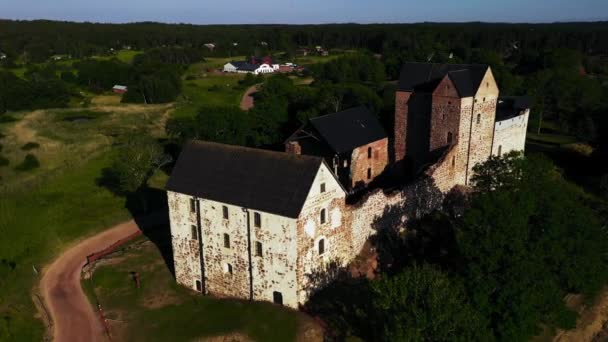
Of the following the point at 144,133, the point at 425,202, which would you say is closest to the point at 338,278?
the point at 425,202

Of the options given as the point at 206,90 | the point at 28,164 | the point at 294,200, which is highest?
the point at 294,200

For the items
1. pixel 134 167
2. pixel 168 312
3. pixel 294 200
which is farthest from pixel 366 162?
pixel 168 312

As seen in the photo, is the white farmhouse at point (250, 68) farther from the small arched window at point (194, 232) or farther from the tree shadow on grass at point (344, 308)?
the tree shadow on grass at point (344, 308)

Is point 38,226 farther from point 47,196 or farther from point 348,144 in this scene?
point 348,144

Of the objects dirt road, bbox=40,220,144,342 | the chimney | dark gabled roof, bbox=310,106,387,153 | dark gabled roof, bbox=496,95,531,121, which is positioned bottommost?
dirt road, bbox=40,220,144,342

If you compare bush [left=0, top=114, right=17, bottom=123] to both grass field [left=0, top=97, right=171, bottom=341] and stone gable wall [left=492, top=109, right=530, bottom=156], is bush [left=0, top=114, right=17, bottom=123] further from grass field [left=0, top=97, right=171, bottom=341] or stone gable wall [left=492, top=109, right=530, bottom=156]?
stone gable wall [left=492, top=109, right=530, bottom=156]

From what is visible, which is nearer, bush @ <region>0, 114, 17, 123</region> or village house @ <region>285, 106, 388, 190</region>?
village house @ <region>285, 106, 388, 190</region>

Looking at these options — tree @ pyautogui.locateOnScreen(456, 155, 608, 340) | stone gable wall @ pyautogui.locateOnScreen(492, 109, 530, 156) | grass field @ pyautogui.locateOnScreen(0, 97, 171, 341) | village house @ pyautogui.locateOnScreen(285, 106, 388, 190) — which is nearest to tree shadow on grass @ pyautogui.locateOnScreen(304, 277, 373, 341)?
tree @ pyautogui.locateOnScreen(456, 155, 608, 340)
